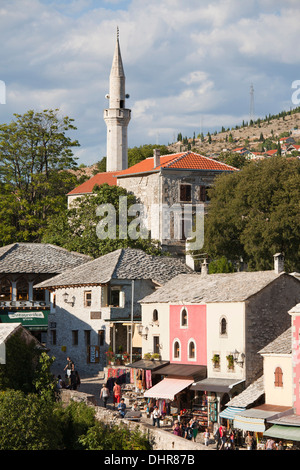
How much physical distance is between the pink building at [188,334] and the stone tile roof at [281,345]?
549 cm

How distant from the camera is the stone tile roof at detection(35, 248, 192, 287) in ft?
179

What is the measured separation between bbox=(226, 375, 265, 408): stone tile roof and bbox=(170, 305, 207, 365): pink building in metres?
4.96

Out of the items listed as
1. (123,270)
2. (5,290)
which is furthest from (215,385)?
(5,290)

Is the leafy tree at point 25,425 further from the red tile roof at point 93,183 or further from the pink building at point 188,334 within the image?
the red tile roof at point 93,183

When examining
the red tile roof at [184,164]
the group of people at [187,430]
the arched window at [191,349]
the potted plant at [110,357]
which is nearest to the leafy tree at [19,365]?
the group of people at [187,430]

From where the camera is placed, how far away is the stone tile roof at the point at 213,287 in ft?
145

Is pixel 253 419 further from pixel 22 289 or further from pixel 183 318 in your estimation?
pixel 22 289

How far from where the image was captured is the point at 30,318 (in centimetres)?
5806

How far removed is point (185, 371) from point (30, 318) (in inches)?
623

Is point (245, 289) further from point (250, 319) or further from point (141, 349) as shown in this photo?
point (141, 349)

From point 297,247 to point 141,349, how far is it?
1305 cm

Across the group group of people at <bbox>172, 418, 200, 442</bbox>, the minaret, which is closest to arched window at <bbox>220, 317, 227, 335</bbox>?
group of people at <bbox>172, 418, 200, 442</bbox>

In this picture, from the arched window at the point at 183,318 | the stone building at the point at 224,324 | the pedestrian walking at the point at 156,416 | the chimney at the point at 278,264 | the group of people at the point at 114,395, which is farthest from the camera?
the arched window at the point at 183,318
